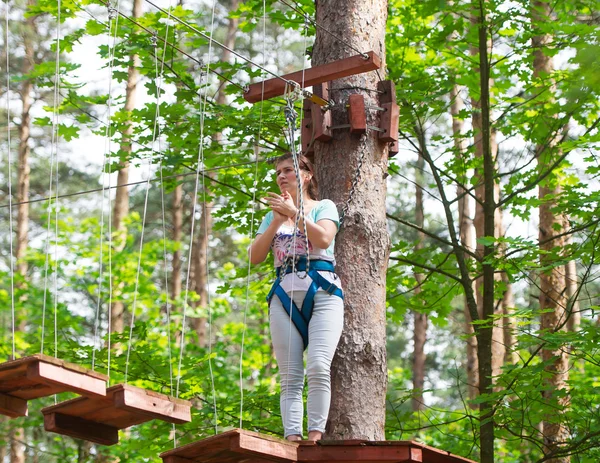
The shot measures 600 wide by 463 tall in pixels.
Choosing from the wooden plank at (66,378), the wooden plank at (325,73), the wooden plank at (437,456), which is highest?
the wooden plank at (325,73)

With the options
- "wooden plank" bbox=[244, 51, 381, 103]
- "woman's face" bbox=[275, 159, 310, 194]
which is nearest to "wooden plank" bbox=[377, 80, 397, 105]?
"wooden plank" bbox=[244, 51, 381, 103]

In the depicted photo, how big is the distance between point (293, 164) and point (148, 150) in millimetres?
3234

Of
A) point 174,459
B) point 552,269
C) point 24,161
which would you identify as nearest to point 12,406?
point 174,459

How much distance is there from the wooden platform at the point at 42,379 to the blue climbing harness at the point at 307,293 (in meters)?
1.02

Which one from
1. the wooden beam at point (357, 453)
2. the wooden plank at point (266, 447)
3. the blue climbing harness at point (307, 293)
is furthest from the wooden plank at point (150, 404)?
the blue climbing harness at point (307, 293)

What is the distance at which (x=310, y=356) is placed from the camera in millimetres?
3674

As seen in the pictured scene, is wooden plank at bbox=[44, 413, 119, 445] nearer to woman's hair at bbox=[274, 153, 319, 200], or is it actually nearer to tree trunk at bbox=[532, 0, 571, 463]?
woman's hair at bbox=[274, 153, 319, 200]

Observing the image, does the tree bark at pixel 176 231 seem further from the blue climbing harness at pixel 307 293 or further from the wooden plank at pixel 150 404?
the wooden plank at pixel 150 404

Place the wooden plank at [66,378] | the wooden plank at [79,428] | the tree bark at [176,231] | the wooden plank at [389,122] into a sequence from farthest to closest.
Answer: the tree bark at [176,231] → the wooden plank at [389,122] → the wooden plank at [79,428] → the wooden plank at [66,378]

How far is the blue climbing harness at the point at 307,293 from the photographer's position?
3742 millimetres

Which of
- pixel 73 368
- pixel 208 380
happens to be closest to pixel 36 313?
pixel 208 380

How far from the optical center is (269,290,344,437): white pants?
11.9 ft

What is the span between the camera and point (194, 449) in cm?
324

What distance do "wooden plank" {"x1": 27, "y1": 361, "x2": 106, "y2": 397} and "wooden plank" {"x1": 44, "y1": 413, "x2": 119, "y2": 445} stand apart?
418 mm
